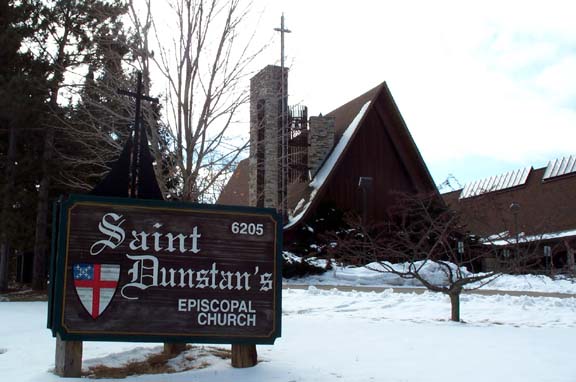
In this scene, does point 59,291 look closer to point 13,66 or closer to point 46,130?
point 46,130

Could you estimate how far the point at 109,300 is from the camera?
19.6 ft

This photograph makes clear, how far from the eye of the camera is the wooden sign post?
5.90 metres

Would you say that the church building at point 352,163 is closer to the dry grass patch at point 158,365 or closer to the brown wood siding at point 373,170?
the brown wood siding at point 373,170

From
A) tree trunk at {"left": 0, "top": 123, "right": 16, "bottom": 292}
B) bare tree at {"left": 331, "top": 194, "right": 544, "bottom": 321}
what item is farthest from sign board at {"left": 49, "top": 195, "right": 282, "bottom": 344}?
tree trunk at {"left": 0, "top": 123, "right": 16, "bottom": 292}

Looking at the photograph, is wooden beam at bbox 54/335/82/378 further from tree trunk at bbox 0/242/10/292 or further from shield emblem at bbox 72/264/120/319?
tree trunk at bbox 0/242/10/292

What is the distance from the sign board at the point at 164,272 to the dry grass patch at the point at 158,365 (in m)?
0.46

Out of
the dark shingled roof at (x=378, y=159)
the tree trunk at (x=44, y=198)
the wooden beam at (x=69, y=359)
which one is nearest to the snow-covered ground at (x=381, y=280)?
the dark shingled roof at (x=378, y=159)

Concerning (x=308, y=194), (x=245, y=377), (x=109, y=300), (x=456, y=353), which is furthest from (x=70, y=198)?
(x=308, y=194)

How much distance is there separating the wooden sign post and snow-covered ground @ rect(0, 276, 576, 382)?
456 millimetres

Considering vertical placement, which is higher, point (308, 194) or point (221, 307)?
point (308, 194)

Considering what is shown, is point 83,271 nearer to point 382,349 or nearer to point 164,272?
point 164,272

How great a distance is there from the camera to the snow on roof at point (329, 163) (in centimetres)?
2670

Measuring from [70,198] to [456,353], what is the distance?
475 cm

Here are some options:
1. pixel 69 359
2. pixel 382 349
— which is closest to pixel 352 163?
pixel 382 349
